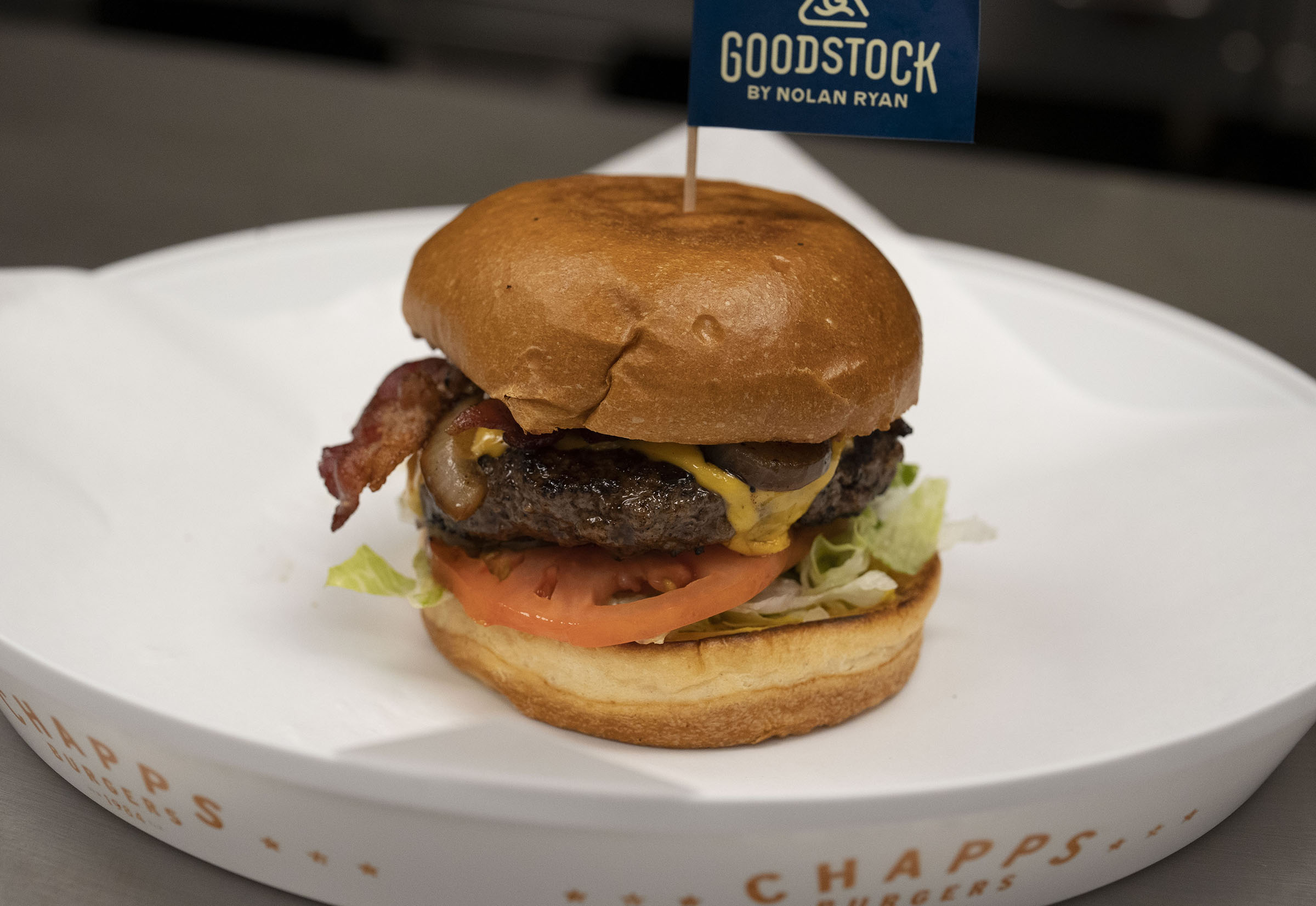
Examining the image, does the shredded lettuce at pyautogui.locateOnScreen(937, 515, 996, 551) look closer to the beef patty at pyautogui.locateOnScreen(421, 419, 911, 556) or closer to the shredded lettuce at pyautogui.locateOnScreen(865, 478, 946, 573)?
the shredded lettuce at pyautogui.locateOnScreen(865, 478, 946, 573)

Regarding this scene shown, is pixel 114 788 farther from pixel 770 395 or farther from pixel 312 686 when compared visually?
pixel 770 395

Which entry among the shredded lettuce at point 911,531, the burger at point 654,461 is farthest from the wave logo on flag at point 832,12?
the shredded lettuce at point 911,531

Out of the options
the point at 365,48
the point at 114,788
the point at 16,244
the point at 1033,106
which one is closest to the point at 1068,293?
the point at 114,788

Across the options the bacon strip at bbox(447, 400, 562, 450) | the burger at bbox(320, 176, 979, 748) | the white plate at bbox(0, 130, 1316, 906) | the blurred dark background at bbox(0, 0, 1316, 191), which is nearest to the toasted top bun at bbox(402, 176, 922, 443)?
the burger at bbox(320, 176, 979, 748)

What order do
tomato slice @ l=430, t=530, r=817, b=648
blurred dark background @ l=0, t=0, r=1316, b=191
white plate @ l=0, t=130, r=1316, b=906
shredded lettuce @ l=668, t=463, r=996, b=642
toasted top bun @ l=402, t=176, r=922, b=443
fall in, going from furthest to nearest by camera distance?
blurred dark background @ l=0, t=0, r=1316, b=191
shredded lettuce @ l=668, t=463, r=996, b=642
tomato slice @ l=430, t=530, r=817, b=648
toasted top bun @ l=402, t=176, r=922, b=443
white plate @ l=0, t=130, r=1316, b=906

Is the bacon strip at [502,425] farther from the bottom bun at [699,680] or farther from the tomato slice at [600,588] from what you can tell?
the bottom bun at [699,680]

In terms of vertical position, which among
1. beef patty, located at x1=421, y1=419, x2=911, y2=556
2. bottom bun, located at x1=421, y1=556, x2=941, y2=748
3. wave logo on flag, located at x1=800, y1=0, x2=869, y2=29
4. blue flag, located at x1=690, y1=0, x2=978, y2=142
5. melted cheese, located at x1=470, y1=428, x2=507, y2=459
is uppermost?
wave logo on flag, located at x1=800, y1=0, x2=869, y2=29
